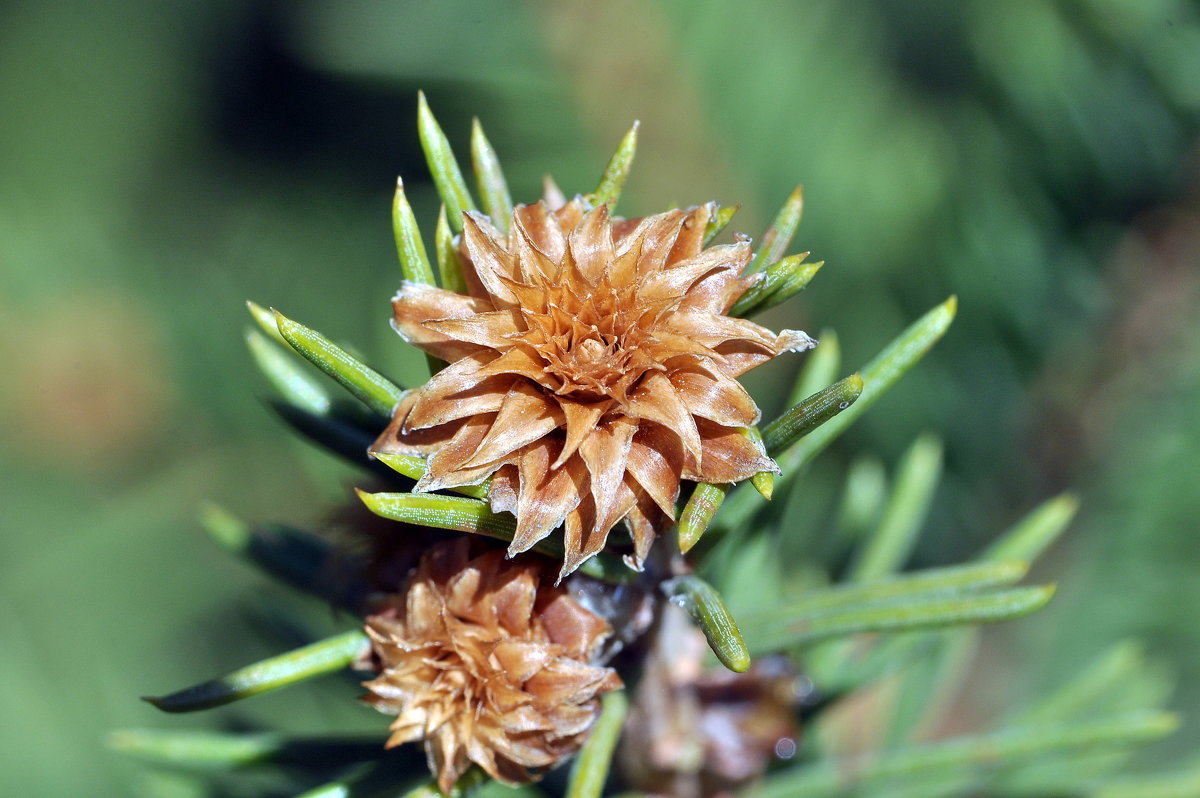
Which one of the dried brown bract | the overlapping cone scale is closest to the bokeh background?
the dried brown bract

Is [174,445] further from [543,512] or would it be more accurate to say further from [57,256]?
[543,512]

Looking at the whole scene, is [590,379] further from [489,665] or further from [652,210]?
[652,210]

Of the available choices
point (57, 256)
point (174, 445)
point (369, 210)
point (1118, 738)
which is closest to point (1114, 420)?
point (1118, 738)

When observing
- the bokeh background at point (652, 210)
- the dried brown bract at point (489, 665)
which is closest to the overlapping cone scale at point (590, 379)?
the dried brown bract at point (489, 665)

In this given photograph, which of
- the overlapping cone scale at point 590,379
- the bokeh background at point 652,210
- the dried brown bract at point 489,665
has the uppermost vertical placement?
the bokeh background at point 652,210

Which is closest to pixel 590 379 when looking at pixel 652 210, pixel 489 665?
pixel 489 665

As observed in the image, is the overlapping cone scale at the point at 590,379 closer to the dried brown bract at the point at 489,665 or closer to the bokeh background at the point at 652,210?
the dried brown bract at the point at 489,665
